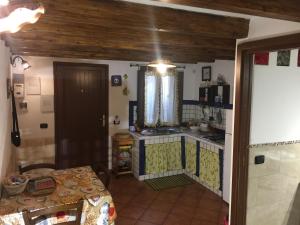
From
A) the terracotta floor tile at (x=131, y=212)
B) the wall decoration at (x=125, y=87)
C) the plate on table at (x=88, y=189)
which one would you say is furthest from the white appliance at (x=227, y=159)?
the plate on table at (x=88, y=189)

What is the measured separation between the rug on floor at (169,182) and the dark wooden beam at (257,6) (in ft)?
10.6

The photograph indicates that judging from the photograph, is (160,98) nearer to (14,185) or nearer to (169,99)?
(169,99)

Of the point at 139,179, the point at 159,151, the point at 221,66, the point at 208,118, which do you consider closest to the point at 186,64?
the point at 221,66

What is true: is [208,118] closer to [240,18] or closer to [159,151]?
[159,151]

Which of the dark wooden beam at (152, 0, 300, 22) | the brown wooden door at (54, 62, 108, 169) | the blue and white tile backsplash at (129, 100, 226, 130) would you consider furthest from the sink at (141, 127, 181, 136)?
the dark wooden beam at (152, 0, 300, 22)

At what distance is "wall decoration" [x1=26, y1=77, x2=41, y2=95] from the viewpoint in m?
4.04

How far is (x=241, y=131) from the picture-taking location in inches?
93.9

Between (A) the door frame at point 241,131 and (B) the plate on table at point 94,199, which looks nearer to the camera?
(B) the plate on table at point 94,199

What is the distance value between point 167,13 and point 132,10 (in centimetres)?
26

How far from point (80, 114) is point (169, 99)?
1.62m

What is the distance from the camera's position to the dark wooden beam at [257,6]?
1.23 meters

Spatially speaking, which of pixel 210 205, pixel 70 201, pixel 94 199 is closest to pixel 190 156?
pixel 210 205

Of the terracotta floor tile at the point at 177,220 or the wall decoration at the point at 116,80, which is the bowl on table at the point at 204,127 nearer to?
the wall decoration at the point at 116,80

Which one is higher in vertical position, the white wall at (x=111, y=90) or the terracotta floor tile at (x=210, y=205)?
the white wall at (x=111, y=90)
